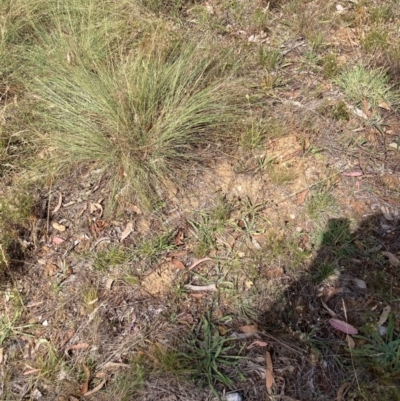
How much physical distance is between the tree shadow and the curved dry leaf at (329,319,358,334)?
18 mm

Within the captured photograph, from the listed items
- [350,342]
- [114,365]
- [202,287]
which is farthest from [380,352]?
[114,365]

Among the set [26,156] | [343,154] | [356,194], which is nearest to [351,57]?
[343,154]

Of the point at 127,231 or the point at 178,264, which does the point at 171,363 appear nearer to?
the point at 178,264

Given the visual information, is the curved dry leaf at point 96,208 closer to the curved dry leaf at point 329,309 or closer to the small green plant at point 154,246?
the small green plant at point 154,246

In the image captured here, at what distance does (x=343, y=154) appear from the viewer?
2.80 metres

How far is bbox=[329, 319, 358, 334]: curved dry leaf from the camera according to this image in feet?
6.92

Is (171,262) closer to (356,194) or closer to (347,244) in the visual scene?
(347,244)

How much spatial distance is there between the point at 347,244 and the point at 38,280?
177cm

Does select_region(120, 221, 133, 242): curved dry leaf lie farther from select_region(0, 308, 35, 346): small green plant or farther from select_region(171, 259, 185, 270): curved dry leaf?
select_region(0, 308, 35, 346): small green plant

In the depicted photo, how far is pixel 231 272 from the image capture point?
92.9 inches

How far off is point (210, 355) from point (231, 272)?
0.48 metres

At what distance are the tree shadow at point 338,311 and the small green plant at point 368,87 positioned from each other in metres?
0.98

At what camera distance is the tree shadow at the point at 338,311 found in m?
1.96

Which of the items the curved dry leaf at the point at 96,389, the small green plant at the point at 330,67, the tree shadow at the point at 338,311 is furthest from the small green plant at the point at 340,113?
the curved dry leaf at the point at 96,389
